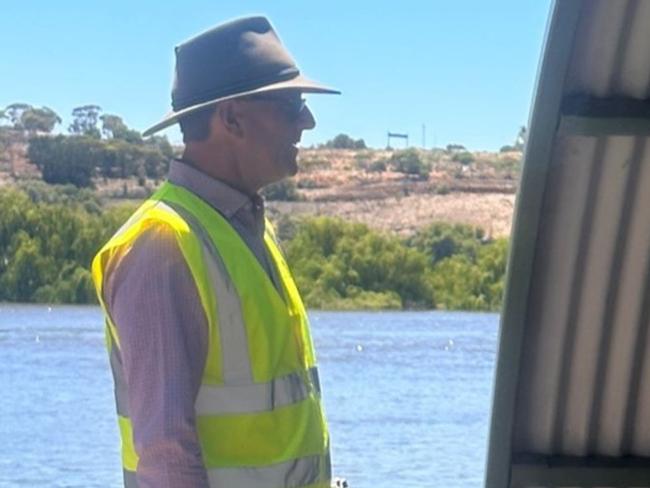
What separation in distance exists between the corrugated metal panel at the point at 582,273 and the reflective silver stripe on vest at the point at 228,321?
1.04 m

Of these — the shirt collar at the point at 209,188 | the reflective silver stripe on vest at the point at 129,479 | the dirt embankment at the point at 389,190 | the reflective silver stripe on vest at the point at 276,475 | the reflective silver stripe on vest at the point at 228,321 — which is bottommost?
the dirt embankment at the point at 389,190

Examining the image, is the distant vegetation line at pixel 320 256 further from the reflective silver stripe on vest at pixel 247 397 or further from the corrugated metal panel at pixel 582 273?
the reflective silver stripe on vest at pixel 247 397

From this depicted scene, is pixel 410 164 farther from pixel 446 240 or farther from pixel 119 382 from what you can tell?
pixel 119 382

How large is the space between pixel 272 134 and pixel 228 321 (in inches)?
18.4

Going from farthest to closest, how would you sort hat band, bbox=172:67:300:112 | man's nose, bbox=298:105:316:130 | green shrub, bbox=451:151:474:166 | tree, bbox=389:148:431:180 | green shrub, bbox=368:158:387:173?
1. green shrub, bbox=451:151:474:166
2. tree, bbox=389:148:431:180
3. green shrub, bbox=368:158:387:173
4. man's nose, bbox=298:105:316:130
5. hat band, bbox=172:67:300:112

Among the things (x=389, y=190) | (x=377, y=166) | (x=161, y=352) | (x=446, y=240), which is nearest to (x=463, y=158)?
(x=377, y=166)

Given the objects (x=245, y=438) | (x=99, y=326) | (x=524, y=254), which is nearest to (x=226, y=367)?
(x=245, y=438)

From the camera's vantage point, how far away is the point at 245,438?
3.47m

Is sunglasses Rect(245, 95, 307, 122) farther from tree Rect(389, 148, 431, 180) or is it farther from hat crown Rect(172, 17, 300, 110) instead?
tree Rect(389, 148, 431, 180)

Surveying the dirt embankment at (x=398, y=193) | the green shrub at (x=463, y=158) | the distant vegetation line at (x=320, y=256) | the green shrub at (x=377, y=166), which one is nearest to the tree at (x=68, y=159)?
the distant vegetation line at (x=320, y=256)

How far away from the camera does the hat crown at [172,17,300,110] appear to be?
11.8 feet

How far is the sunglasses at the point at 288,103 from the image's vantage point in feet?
11.9

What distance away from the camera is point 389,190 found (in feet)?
173

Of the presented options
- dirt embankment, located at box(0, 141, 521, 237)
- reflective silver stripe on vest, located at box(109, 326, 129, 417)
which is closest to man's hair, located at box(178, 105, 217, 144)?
reflective silver stripe on vest, located at box(109, 326, 129, 417)
